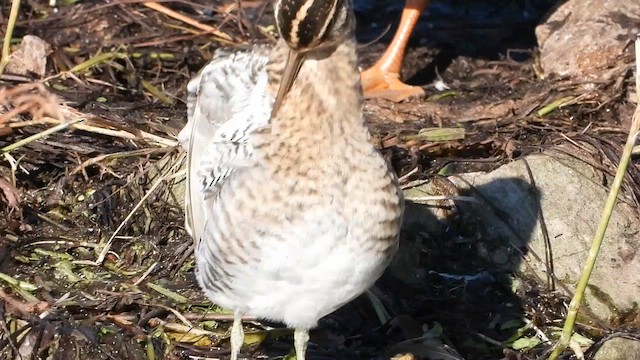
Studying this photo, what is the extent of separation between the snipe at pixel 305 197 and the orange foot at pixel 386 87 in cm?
227

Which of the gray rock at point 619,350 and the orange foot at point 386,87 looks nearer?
the gray rock at point 619,350

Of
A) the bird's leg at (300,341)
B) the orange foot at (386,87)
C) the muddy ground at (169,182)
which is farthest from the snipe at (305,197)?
the orange foot at (386,87)

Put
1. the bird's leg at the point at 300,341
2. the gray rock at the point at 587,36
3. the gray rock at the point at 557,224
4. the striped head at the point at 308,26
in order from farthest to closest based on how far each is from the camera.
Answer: the gray rock at the point at 587,36 < the gray rock at the point at 557,224 < the bird's leg at the point at 300,341 < the striped head at the point at 308,26

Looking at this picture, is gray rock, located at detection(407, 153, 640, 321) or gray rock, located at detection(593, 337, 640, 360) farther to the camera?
gray rock, located at detection(407, 153, 640, 321)

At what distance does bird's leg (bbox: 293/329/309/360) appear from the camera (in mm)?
4246

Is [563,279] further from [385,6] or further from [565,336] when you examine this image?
[385,6]

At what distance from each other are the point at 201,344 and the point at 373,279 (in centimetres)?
103

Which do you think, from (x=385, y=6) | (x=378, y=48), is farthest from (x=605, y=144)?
(x=385, y=6)

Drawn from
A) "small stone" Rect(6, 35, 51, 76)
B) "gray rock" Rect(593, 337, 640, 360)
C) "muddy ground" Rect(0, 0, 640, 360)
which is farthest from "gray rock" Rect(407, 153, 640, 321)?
"small stone" Rect(6, 35, 51, 76)

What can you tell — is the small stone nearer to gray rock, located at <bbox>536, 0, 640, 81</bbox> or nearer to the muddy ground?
the muddy ground

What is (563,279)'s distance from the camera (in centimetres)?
500

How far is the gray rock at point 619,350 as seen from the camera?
15.3 feet

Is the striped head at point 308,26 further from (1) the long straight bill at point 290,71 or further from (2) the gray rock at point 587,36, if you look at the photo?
(2) the gray rock at point 587,36

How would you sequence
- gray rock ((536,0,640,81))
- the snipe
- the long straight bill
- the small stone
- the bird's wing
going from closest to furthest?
the long straight bill
the snipe
the bird's wing
the small stone
gray rock ((536,0,640,81))
